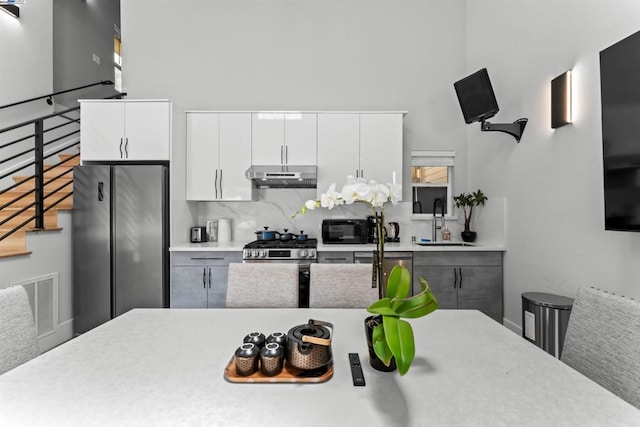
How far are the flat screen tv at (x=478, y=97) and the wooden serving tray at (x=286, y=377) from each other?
2.76 meters

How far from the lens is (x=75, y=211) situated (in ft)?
10.6

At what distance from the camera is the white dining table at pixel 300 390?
2.42ft

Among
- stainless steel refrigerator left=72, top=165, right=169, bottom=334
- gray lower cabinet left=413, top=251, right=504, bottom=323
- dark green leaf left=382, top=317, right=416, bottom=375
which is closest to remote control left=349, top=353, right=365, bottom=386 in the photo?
dark green leaf left=382, top=317, right=416, bottom=375

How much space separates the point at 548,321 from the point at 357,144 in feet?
7.60

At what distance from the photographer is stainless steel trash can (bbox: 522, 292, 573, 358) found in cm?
216

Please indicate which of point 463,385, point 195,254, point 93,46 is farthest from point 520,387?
point 93,46

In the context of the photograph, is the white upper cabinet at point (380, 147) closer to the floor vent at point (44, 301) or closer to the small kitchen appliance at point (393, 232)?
the small kitchen appliance at point (393, 232)

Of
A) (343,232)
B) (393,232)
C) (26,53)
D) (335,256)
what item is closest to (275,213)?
(343,232)

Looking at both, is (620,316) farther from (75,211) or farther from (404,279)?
(75,211)

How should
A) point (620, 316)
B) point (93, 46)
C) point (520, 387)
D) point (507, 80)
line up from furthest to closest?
point (93, 46), point (507, 80), point (620, 316), point (520, 387)

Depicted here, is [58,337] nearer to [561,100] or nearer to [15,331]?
[15,331]

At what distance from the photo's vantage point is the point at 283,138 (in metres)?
3.55

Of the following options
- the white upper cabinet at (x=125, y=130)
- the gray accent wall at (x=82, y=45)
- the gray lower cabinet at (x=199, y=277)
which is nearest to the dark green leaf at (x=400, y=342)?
the gray lower cabinet at (x=199, y=277)

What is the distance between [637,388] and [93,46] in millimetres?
7251
